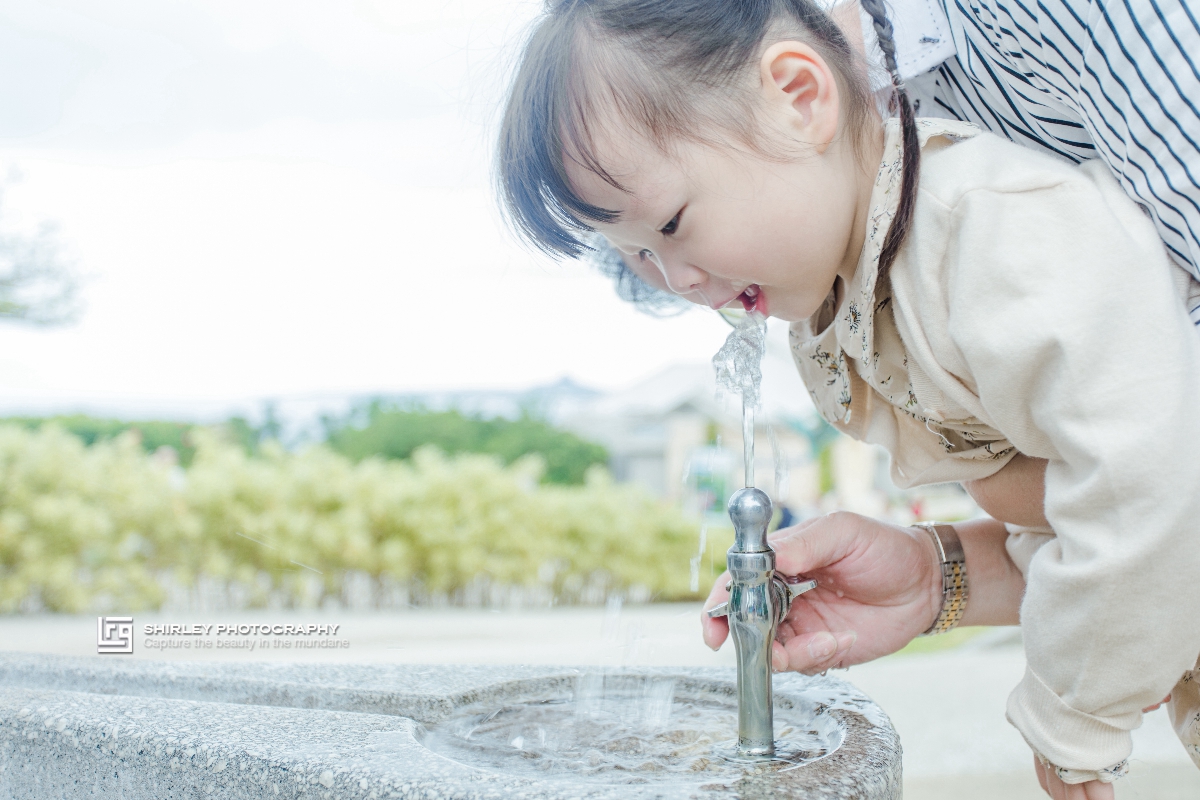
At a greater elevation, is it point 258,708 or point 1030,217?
point 1030,217

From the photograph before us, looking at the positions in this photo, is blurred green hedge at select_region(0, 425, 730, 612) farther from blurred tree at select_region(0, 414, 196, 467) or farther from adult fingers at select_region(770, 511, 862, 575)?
adult fingers at select_region(770, 511, 862, 575)

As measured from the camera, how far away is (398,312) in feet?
21.5

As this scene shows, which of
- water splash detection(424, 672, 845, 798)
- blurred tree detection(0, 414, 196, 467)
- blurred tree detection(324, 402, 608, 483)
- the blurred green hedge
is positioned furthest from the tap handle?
blurred tree detection(0, 414, 196, 467)

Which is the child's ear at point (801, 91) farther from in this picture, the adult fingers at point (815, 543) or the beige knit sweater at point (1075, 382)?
the adult fingers at point (815, 543)

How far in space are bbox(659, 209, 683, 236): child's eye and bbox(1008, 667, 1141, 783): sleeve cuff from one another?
1.79 ft

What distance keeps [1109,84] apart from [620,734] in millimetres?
761

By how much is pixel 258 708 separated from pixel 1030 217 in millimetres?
871

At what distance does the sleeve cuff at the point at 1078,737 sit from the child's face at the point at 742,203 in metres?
0.47

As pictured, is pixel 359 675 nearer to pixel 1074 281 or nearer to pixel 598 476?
pixel 1074 281

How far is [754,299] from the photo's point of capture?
1044mm

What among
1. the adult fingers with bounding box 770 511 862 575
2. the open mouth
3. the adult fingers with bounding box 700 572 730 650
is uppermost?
the open mouth

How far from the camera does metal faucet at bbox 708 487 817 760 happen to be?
0.84m

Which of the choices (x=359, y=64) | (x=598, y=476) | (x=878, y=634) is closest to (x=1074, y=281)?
(x=878, y=634)

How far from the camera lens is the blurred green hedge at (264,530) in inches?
173
